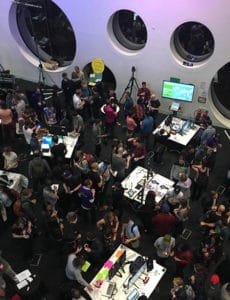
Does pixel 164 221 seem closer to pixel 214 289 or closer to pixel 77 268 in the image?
pixel 214 289

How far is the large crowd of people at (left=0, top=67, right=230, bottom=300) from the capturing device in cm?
703

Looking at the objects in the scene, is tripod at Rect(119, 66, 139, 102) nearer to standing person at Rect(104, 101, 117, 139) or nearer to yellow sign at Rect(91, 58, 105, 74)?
yellow sign at Rect(91, 58, 105, 74)

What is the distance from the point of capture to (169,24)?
10.4 m

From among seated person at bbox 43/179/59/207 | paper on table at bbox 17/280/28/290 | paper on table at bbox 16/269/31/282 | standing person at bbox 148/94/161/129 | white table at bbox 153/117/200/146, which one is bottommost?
paper on table at bbox 17/280/28/290

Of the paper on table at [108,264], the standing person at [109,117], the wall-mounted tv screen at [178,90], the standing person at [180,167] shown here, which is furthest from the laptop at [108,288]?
the wall-mounted tv screen at [178,90]

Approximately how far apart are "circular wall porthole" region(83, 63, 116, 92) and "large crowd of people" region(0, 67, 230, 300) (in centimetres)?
104

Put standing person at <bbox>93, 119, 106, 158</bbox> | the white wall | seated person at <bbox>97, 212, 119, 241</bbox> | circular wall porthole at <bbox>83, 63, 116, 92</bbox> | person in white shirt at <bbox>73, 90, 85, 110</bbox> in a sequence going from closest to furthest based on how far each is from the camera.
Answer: seated person at <bbox>97, 212, 119, 241</bbox>, standing person at <bbox>93, 119, 106, 158</bbox>, the white wall, person in white shirt at <bbox>73, 90, 85, 110</bbox>, circular wall porthole at <bbox>83, 63, 116, 92</bbox>

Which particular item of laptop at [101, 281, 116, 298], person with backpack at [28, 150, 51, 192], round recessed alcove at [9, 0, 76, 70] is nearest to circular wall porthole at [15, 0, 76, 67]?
round recessed alcove at [9, 0, 76, 70]

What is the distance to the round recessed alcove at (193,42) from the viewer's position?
11.2 meters

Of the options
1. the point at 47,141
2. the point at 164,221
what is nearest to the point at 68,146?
the point at 47,141

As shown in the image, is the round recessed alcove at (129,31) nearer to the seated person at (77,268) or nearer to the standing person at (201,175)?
the standing person at (201,175)

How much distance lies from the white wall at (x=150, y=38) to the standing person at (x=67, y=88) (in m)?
1.29

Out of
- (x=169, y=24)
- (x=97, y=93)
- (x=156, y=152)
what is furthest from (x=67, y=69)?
(x=156, y=152)

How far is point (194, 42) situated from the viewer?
11523 mm
